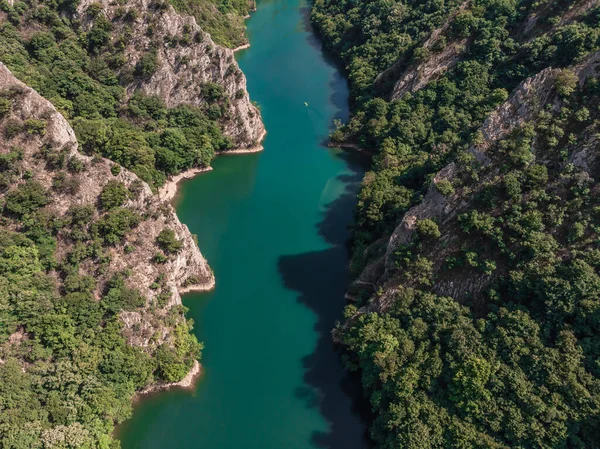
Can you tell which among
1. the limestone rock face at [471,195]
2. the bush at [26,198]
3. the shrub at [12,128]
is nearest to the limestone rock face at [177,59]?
the shrub at [12,128]

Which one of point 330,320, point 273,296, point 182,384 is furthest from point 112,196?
point 330,320

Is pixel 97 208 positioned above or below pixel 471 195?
below

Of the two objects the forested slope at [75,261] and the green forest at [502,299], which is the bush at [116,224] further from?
the green forest at [502,299]

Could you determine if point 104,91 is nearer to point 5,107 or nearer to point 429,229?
point 5,107

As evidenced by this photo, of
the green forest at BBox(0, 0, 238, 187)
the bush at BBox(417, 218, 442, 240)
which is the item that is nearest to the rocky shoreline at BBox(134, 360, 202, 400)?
the bush at BBox(417, 218, 442, 240)

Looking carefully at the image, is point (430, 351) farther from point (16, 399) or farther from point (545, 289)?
point (16, 399)

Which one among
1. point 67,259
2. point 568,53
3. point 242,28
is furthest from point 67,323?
point 242,28

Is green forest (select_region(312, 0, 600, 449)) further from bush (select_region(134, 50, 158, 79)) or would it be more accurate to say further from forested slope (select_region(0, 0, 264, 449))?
bush (select_region(134, 50, 158, 79))
